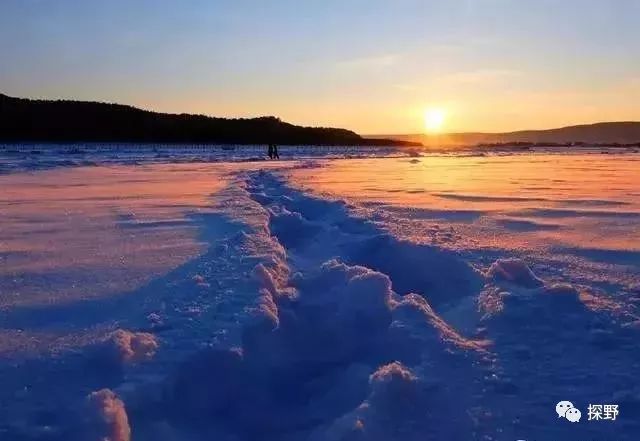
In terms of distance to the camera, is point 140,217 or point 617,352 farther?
point 140,217

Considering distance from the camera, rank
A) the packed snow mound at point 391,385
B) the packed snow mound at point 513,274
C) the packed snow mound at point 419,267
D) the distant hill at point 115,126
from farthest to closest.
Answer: the distant hill at point 115,126 < the packed snow mound at point 419,267 < the packed snow mound at point 513,274 < the packed snow mound at point 391,385

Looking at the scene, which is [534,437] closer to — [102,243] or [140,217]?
[102,243]

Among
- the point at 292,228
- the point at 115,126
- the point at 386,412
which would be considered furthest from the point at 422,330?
the point at 115,126

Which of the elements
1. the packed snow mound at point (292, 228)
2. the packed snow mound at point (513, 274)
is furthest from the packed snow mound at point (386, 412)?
the packed snow mound at point (292, 228)

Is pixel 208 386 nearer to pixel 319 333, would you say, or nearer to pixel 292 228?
pixel 319 333

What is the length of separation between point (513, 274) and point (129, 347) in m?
2.60

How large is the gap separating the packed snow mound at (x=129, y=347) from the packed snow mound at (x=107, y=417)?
380 millimetres

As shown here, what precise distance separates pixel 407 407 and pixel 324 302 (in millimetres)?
1433

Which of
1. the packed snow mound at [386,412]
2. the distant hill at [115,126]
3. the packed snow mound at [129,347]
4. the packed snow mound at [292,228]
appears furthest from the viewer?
the distant hill at [115,126]

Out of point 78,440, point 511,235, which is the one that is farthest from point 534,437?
point 511,235

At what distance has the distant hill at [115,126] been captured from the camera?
263ft

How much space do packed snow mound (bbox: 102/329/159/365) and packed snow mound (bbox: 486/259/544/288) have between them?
2.37 m

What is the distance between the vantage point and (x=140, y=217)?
753 centimetres

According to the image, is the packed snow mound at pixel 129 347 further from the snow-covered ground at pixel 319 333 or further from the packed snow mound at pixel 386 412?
the packed snow mound at pixel 386 412
